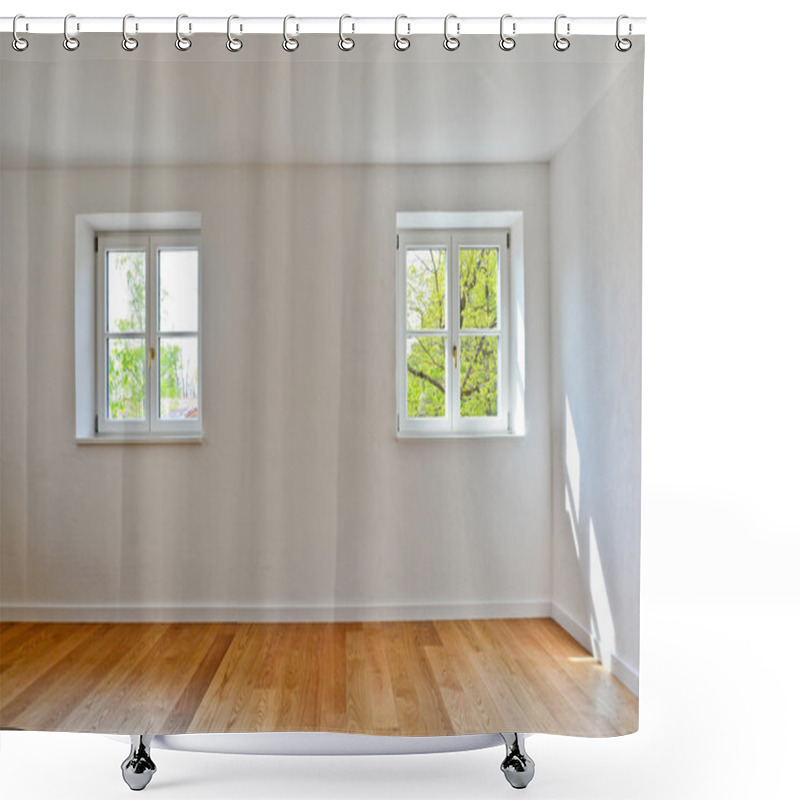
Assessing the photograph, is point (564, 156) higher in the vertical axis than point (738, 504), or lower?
higher

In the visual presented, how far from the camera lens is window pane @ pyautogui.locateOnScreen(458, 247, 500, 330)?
1.71 metres

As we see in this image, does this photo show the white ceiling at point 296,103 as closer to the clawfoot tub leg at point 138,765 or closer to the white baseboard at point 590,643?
the white baseboard at point 590,643

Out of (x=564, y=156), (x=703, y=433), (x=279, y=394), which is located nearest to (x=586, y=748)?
(x=703, y=433)

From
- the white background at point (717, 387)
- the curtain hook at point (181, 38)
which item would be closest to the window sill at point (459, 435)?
the white background at point (717, 387)

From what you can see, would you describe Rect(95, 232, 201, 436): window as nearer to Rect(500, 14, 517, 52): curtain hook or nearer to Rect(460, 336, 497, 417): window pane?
Rect(460, 336, 497, 417): window pane

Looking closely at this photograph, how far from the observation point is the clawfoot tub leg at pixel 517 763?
5.49 feet

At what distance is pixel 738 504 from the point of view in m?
1.90

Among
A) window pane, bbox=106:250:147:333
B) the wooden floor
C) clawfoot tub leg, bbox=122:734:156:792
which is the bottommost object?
clawfoot tub leg, bbox=122:734:156:792

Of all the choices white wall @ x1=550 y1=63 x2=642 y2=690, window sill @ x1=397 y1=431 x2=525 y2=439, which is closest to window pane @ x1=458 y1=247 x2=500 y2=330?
white wall @ x1=550 y1=63 x2=642 y2=690

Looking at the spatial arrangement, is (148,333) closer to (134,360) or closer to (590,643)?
(134,360)

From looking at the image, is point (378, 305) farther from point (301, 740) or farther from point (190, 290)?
point (301, 740)

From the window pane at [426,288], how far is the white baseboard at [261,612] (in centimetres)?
60

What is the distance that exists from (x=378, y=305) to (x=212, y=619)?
0.76 m

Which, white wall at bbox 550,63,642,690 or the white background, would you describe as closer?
white wall at bbox 550,63,642,690
